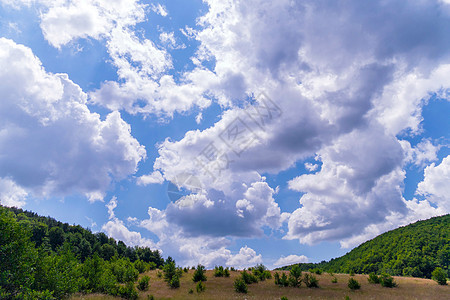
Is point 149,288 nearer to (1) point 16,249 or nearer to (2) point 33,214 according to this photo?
(1) point 16,249

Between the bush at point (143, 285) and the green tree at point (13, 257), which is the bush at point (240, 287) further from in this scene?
the green tree at point (13, 257)

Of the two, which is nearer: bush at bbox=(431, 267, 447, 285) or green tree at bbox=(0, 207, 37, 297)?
green tree at bbox=(0, 207, 37, 297)

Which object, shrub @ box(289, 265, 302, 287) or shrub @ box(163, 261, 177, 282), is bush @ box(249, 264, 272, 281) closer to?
shrub @ box(289, 265, 302, 287)

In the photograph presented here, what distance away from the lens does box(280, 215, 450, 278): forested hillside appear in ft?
297

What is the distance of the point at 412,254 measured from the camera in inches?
3895

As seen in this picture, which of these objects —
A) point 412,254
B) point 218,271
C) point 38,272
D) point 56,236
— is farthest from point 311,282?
point 56,236

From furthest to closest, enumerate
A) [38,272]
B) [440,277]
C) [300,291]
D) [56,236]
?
[56,236] < [440,277] < [300,291] < [38,272]

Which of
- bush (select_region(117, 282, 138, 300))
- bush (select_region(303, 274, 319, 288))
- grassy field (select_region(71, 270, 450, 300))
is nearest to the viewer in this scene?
bush (select_region(117, 282, 138, 300))

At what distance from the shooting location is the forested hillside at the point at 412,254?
9038 centimetres

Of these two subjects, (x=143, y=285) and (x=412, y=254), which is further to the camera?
(x=412, y=254)

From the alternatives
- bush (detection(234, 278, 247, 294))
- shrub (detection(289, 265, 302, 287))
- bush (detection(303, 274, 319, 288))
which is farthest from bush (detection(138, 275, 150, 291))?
bush (detection(303, 274, 319, 288))

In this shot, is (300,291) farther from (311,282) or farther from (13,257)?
(13,257)

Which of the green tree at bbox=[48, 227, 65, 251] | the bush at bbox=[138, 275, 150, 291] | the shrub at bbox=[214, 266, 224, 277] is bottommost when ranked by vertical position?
the bush at bbox=[138, 275, 150, 291]

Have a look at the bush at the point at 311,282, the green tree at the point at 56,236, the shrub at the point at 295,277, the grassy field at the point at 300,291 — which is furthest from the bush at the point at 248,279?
the green tree at the point at 56,236
